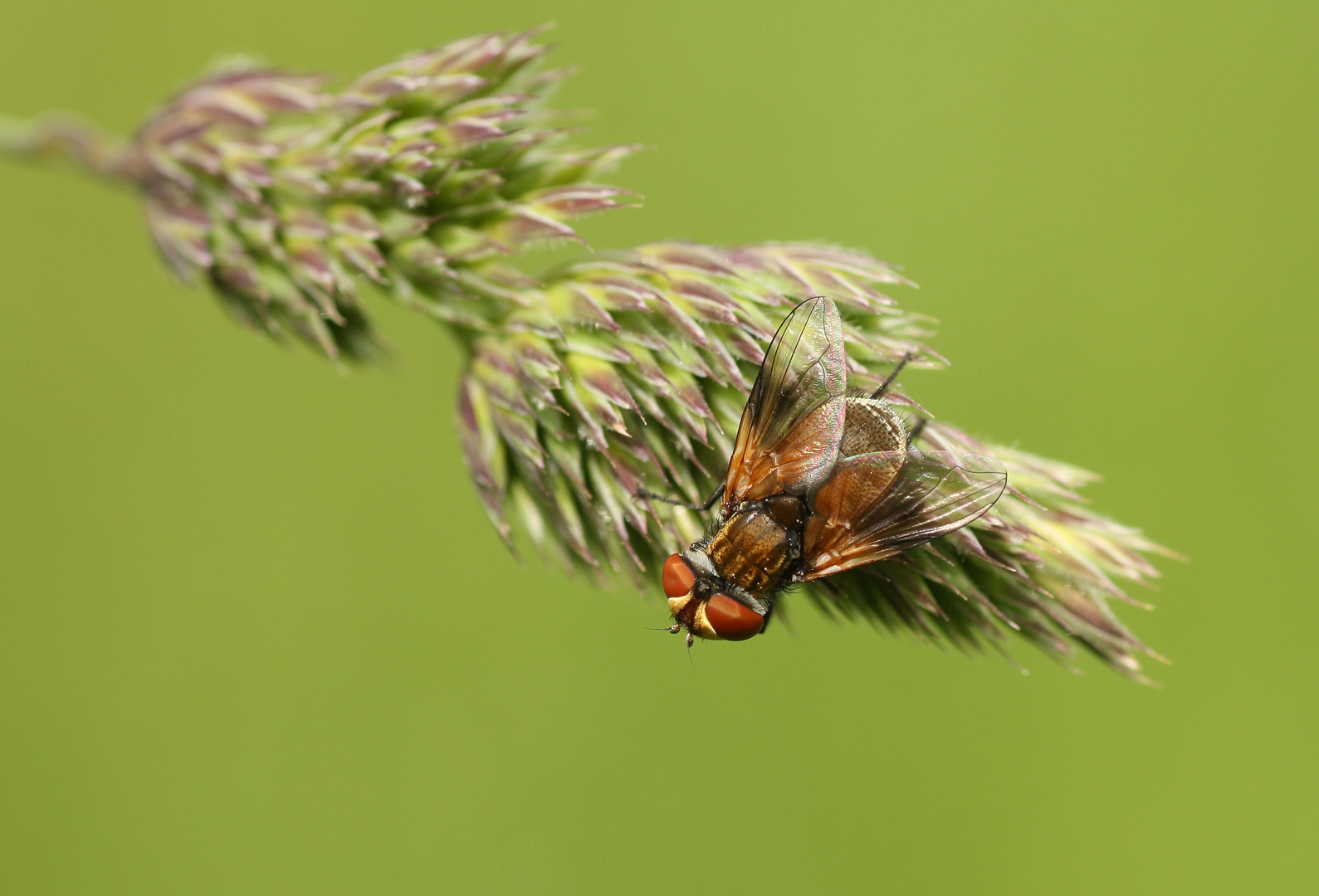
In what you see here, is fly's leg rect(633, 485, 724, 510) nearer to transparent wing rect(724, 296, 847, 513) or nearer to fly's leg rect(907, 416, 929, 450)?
transparent wing rect(724, 296, 847, 513)

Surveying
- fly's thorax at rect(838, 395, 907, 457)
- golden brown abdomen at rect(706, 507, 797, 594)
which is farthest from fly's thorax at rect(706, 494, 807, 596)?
fly's thorax at rect(838, 395, 907, 457)

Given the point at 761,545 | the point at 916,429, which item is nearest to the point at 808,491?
the point at 761,545

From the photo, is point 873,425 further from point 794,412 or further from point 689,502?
point 689,502

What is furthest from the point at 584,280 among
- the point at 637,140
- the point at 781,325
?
the point at 637,140

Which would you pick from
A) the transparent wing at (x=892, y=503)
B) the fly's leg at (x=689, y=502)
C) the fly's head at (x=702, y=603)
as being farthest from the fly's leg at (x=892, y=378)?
the fly's head at (x=702, y=603)

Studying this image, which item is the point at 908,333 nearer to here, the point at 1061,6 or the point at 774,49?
the point at 774,49

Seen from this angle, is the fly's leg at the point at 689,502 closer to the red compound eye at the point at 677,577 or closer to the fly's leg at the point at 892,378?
the red compound eye at the point at 677,577
